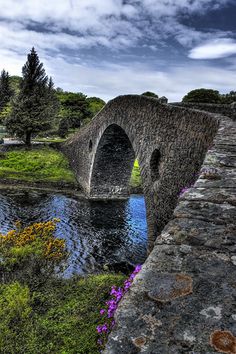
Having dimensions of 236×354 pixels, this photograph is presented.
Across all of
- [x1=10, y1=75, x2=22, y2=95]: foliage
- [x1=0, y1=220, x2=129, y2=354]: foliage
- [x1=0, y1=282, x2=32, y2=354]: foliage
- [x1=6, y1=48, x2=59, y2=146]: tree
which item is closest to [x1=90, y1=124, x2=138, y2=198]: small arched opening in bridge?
[x1=6, y1=48, x2=59, y2=146]: tree

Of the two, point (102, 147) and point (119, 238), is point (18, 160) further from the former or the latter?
point (119, 238)

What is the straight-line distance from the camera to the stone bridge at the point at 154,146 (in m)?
9.80

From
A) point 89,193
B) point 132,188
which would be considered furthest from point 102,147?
point 132,188

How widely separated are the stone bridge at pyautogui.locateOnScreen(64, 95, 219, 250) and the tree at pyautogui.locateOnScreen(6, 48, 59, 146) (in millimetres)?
12778

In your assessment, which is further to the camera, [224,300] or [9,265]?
[9,265]

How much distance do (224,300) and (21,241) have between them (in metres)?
9.94

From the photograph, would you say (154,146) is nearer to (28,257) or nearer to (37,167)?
(28,257)

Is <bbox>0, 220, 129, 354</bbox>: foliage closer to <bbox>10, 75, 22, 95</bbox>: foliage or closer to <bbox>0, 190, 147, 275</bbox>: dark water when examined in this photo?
<bbox>0, 190, 147, 275</bbox>: dark water

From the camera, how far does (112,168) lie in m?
30.2

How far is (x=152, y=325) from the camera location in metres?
2.17

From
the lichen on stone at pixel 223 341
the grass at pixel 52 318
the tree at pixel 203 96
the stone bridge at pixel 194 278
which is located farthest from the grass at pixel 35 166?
the lichen on stone at pixel 223 341

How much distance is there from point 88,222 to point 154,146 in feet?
32.5

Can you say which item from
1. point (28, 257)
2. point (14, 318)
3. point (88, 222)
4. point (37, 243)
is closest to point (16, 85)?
point (88, 222)

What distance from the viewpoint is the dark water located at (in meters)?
16.5
